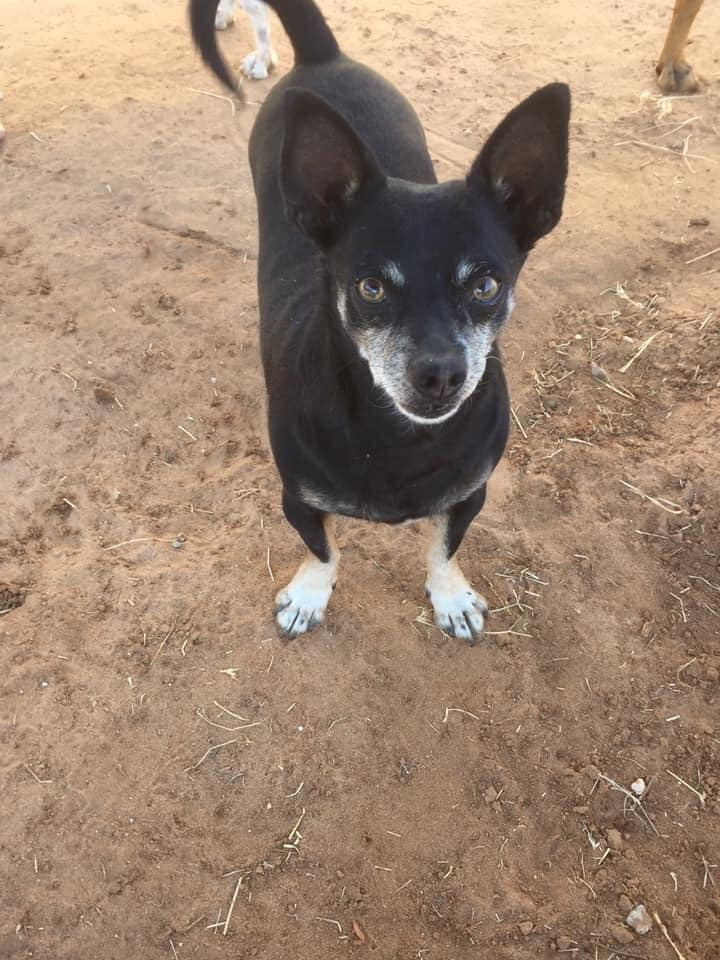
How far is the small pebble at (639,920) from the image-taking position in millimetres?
2719

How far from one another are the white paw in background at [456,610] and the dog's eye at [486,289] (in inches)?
57.5

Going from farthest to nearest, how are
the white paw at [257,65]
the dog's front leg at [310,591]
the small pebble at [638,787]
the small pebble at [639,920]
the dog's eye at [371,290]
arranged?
the white paw at [257,65], the dog's front leg at [310,591], the small pebble at [638,787], the small pebble at [639,920], the dog's eye at [371,290]

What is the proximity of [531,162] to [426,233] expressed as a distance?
0.44 m

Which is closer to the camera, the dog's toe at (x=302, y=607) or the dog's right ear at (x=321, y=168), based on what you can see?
the dog's right ear at (x=321, y=168)

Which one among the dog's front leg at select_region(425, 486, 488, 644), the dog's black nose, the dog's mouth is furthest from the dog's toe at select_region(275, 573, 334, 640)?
the dog's black nose

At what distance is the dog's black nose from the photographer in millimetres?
2170

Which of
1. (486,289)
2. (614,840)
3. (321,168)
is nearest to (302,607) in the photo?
(614,840)

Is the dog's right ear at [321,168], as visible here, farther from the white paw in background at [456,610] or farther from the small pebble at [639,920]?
the small pebble at [639,920]

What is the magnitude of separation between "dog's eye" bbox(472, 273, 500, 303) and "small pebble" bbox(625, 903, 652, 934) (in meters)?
2.29

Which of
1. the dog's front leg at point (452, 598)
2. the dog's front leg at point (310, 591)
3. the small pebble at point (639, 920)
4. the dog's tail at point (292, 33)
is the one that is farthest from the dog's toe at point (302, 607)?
the dog's tail at point (292, 33)

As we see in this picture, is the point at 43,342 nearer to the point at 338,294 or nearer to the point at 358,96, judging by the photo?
the point at 358,96

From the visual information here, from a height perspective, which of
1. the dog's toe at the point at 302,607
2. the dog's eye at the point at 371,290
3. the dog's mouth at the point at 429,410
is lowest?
the dog's toe at the point at 302,607

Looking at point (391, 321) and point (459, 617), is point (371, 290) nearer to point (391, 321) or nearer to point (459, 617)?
point (391, 321)

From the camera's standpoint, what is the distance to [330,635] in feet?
11.4
